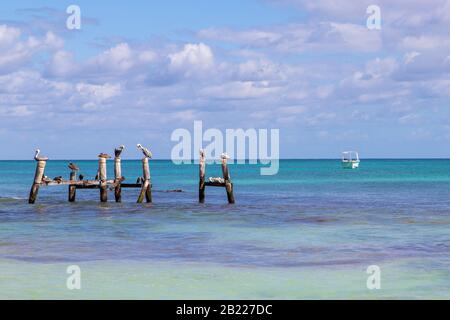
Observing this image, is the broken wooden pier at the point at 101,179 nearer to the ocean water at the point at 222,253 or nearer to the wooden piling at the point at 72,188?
the wooden piling at the point at 72,188

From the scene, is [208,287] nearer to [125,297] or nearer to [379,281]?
[125,297]

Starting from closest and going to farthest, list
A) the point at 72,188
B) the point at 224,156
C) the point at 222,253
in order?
the point at 222,253 → the point at 224,156 → the point at 72,188

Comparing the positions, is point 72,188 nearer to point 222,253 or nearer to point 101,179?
point 101,179

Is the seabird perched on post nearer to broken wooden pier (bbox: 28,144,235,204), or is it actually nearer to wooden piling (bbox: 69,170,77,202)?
broken wooden pier (bbox: 28,144,235,204)

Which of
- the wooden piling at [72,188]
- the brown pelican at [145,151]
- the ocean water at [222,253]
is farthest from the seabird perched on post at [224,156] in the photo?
the wooden piling at [72,188]

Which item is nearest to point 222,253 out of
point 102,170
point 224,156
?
point 224,156

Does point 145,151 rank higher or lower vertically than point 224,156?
higher

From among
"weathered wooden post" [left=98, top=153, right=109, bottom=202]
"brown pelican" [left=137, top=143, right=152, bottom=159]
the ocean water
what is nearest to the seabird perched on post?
the ocean water

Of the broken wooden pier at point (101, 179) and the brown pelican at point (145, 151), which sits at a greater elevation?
the brown pelican at point (145, 151)

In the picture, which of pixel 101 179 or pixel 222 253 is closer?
pixel 222 253

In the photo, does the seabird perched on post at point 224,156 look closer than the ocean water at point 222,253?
No

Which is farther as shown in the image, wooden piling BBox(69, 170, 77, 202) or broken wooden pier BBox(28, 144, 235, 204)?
wooden piling BBox(69, 170, 77, 202)

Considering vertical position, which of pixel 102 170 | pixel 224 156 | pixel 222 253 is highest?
pixel 224 156
